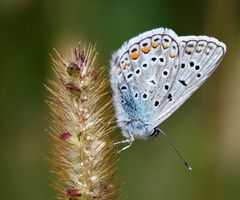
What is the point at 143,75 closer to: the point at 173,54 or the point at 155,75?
the point at 155,75

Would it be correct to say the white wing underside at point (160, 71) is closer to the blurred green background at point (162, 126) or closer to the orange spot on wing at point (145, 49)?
the orange spot on wing at point (145, 49)

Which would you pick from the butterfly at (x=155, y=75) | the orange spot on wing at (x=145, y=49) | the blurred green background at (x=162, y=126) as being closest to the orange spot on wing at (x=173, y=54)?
the butterfly at (x=155, y=75)

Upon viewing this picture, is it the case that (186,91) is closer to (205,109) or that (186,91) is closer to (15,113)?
→ (205,109)

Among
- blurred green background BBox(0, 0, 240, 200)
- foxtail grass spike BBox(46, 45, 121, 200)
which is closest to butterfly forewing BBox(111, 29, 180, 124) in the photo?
blurred green background BBox(0, 0, 240, 200)

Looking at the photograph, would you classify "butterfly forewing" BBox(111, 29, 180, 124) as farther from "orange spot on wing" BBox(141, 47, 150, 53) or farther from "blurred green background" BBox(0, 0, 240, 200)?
"blurred green background" BBox(0, 0, 240, 200)

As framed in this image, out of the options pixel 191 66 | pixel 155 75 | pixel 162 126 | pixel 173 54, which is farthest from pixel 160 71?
pixel 162 126
